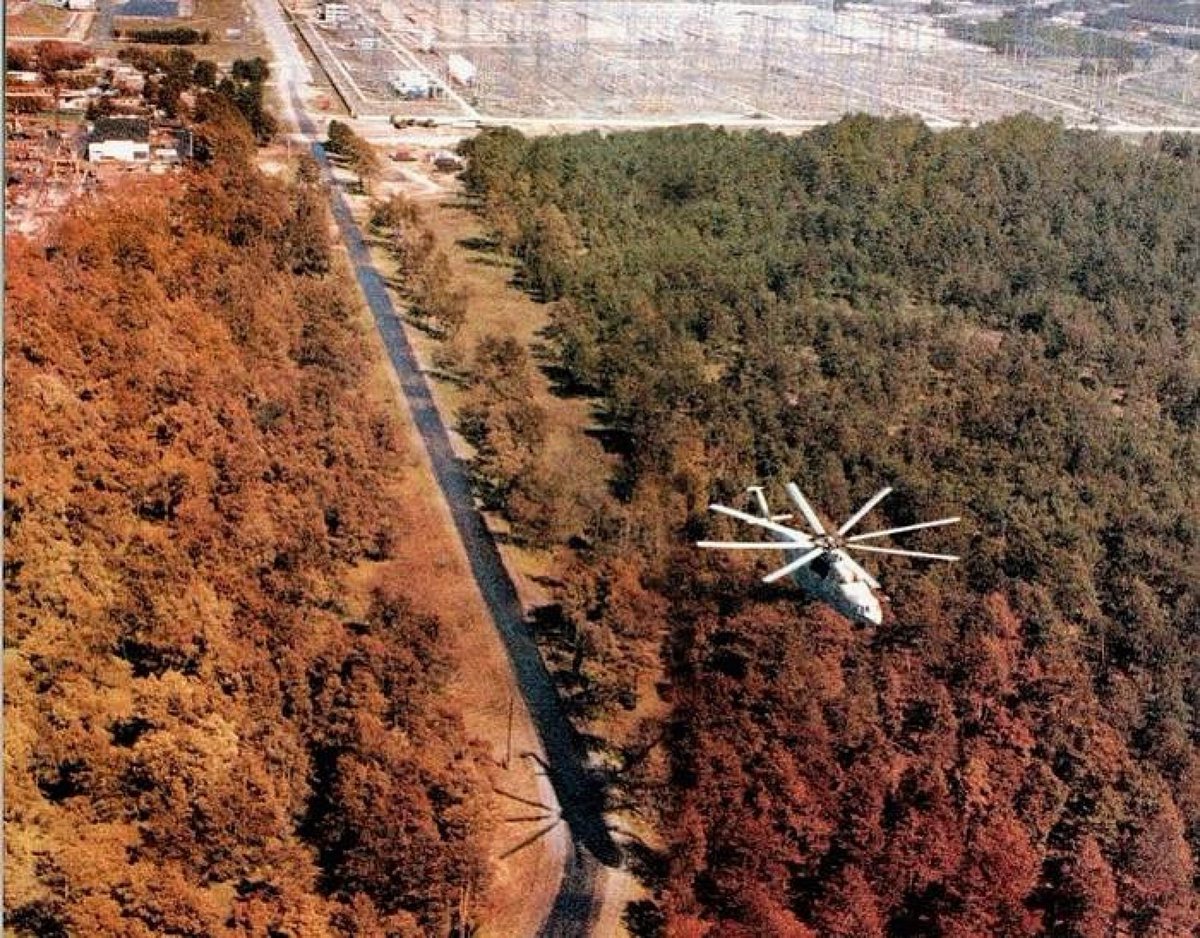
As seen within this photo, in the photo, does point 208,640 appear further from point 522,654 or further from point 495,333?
point 495,333

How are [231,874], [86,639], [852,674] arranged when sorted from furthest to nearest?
[852,674] < [86,639] < [231,874]

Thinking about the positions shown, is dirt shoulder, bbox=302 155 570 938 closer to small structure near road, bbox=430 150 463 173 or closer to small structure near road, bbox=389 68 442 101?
small structure near road, bbox=430 150 463 173

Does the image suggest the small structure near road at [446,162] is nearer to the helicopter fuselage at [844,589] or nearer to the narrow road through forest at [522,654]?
the narrow road through forest at [522,654]

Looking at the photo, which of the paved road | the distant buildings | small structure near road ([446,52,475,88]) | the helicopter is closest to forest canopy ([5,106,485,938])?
the paved road

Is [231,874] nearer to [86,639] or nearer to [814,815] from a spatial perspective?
[86,639]

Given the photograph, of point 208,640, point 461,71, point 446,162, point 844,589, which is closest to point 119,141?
point 446,162

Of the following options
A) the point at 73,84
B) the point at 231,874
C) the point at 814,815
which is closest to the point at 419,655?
the point at 231,874
